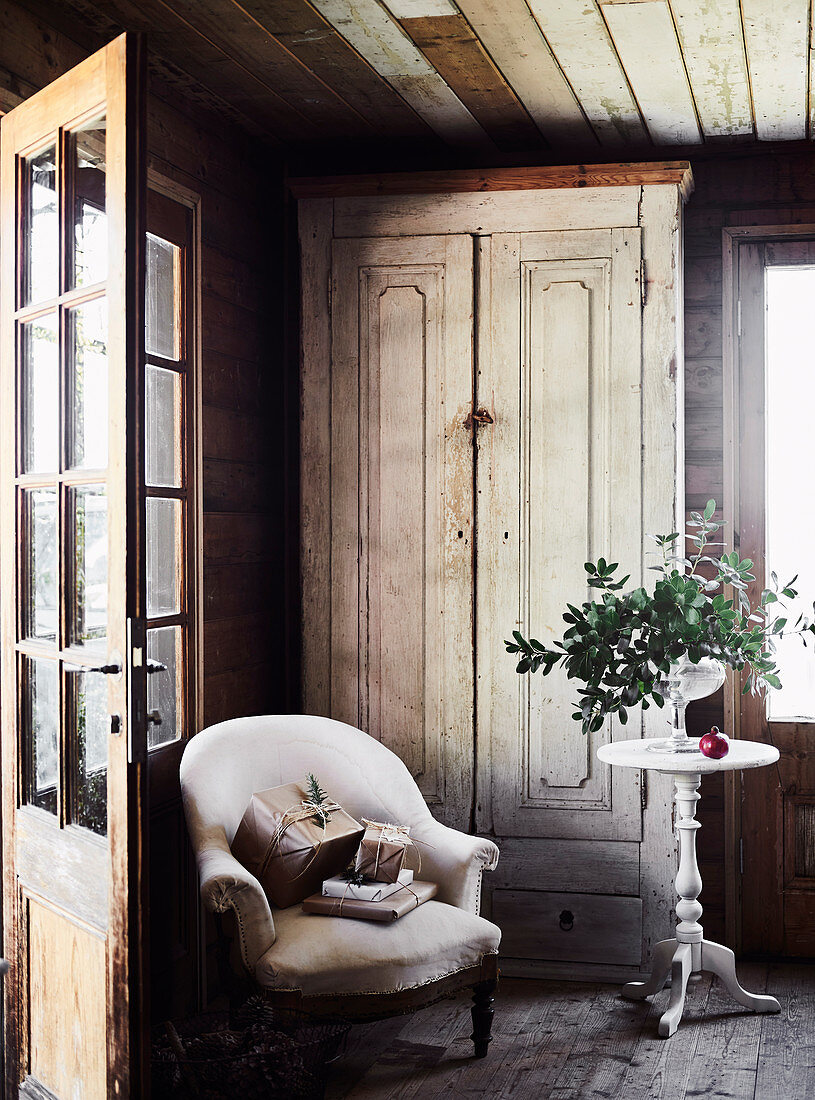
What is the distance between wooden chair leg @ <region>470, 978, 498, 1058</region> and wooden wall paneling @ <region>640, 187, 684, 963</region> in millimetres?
708

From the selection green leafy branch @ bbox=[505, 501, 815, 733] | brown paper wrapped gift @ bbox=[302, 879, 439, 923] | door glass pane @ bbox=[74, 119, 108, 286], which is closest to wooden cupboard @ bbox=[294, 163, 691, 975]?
green leafy branch @ bbox=[505, 501, 815, 733]

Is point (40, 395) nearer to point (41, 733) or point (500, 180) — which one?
point (41, 733)

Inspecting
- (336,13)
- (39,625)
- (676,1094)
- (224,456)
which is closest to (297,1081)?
(676,1094)

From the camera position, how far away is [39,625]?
2326mm

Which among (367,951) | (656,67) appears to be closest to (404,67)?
(656,67)

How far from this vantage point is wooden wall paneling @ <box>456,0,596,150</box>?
2.55 meters

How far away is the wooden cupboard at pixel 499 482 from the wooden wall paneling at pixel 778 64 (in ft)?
1.03

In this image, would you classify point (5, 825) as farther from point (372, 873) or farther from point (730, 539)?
point (730, 539)

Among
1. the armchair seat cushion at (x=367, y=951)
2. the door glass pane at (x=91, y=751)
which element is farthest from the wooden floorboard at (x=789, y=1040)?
the door glass pane at (x=91, y=751)

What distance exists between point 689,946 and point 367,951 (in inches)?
42.6

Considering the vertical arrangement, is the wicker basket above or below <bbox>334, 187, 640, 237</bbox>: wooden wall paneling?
below

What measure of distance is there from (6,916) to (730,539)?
7.98ft

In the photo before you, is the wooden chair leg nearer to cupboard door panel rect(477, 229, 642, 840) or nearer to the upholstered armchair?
the upholstered armchair

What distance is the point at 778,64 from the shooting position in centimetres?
287
